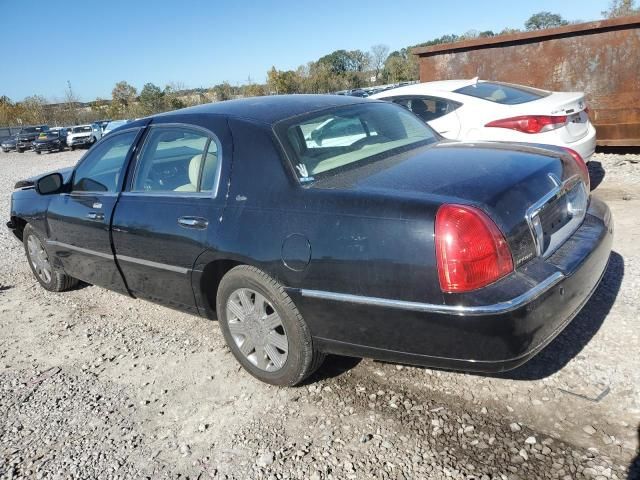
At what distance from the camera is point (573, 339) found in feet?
10.1

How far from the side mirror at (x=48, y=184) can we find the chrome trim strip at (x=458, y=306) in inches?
114

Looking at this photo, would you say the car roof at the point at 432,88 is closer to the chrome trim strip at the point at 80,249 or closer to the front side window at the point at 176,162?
the front side window at the point at 176,162

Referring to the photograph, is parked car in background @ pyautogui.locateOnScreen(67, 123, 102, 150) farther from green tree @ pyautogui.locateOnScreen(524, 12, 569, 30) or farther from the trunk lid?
green tree @ pyautogui.locateOnScreen(524, 12, 569, 30)

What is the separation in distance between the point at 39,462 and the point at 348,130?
2.53 metres

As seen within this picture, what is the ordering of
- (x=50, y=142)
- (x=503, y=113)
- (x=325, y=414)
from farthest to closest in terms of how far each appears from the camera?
(x=50, y=142)
(x=503, y=113)
(x=325, y=414)

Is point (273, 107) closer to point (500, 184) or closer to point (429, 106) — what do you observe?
point (500, 184)

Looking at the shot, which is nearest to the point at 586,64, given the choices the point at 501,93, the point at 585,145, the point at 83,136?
the point at 501,93

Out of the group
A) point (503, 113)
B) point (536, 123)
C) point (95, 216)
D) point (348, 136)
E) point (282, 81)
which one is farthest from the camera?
point (282, 81)

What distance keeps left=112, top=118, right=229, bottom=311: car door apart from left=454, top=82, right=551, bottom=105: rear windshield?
3840 millimetres

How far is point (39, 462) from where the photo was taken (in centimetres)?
260

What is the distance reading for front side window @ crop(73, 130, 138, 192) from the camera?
386 cm

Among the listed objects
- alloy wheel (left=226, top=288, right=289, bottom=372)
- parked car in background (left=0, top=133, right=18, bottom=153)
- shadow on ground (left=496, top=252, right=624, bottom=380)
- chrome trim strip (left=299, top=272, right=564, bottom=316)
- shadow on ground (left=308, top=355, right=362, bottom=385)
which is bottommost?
shadow on ground (left=496, top=252, right=624, bottom=380)

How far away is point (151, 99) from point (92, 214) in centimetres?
5505

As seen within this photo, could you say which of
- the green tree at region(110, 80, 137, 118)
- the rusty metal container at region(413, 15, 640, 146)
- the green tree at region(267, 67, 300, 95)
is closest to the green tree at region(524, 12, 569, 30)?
the green tree at region(267, 67, 300, 95)
